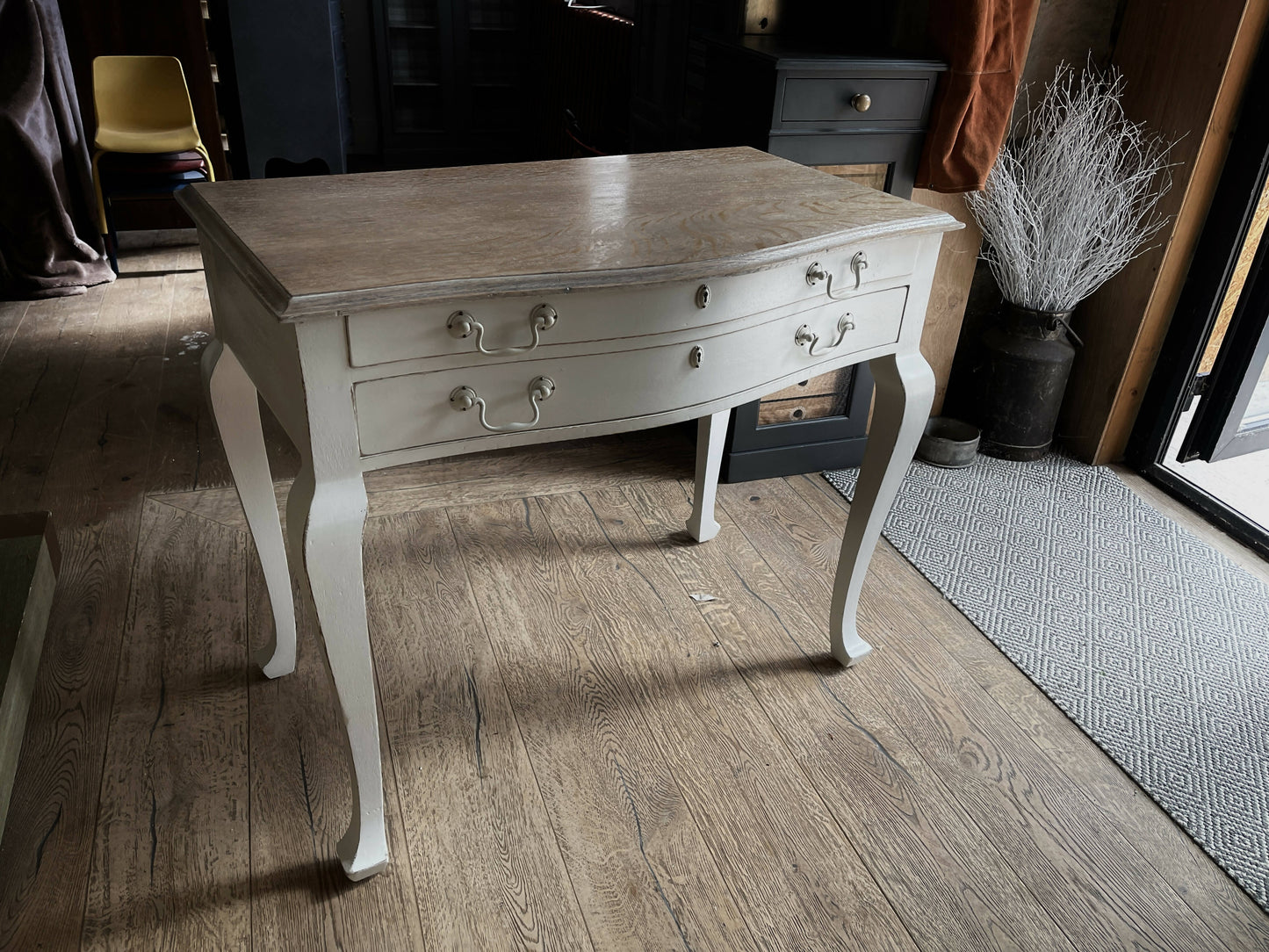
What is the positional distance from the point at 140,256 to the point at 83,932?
3345 mm

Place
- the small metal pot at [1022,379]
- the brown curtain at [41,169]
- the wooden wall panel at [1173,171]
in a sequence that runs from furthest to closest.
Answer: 1. the brown curtain at [41,169]
2. the small metal pot at [1022,379]
3. the wooden wall panel at [1173,171]

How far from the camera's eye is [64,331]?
3195mm

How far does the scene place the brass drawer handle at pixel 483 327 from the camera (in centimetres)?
113

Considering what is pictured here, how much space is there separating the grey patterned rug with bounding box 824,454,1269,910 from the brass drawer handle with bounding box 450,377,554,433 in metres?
1.19

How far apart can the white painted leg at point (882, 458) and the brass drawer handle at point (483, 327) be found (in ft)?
2.22

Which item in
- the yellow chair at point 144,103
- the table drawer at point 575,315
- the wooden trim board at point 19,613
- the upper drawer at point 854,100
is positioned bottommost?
the wooden trim board at point 19,613

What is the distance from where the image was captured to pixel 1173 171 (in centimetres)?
Result: 237

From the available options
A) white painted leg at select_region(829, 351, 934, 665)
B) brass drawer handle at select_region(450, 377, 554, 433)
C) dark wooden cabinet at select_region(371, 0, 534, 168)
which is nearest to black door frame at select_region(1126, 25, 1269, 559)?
white painted leg at select_region(829, 351, 934, 665)

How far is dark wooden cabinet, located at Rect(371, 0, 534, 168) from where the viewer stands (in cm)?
529

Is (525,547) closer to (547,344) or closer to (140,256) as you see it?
(547,344)

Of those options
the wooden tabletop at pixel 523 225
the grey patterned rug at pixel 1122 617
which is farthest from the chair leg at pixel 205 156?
the grey patterned rug at pixel 1122 617

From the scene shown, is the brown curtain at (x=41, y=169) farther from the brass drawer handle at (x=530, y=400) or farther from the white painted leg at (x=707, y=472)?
the brass drawer handle at (x=530, y=400)

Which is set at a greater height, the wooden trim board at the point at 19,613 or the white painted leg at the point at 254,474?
the white painted leg at the point at 254,474

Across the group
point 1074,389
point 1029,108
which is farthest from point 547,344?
point 1074,389
